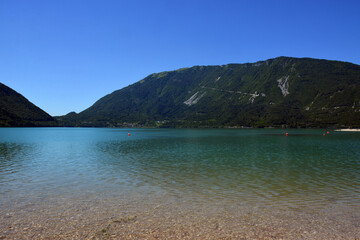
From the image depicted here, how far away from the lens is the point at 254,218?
15766mm

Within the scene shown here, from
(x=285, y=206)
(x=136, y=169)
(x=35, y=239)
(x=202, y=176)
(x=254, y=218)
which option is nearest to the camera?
(x=35, y=239)

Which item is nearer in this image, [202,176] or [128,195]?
[128,195]

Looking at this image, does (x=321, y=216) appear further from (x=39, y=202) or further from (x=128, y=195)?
(x=39, y=202)

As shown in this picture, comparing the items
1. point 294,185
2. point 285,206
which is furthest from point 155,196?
point 294,185

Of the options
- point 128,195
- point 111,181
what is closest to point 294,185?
point 128,195

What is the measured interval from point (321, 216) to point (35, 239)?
16.7m

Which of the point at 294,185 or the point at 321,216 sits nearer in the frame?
the point at 321,216

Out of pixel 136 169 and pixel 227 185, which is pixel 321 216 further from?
pixel 136 169

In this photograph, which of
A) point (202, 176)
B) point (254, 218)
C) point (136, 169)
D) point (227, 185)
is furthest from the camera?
point (136, 169)

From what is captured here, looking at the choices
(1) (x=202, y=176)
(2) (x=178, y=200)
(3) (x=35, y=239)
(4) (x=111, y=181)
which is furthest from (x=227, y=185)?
(3) (x=35, y=239)

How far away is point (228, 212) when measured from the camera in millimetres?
17000

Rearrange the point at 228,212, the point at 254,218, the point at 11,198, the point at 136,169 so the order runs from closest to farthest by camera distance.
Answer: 1. the point at 254,218
2. the point at 228,212
3. the point at 11,198
4. the point at 136,169

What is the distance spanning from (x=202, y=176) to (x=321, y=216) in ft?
52.1

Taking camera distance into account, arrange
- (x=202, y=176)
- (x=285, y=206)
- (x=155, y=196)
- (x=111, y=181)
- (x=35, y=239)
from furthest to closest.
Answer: (x=202, y=176) < (x=111, y=181) < (x=155, y=196) < (x=285, y=206) < (x=35, y=239)
